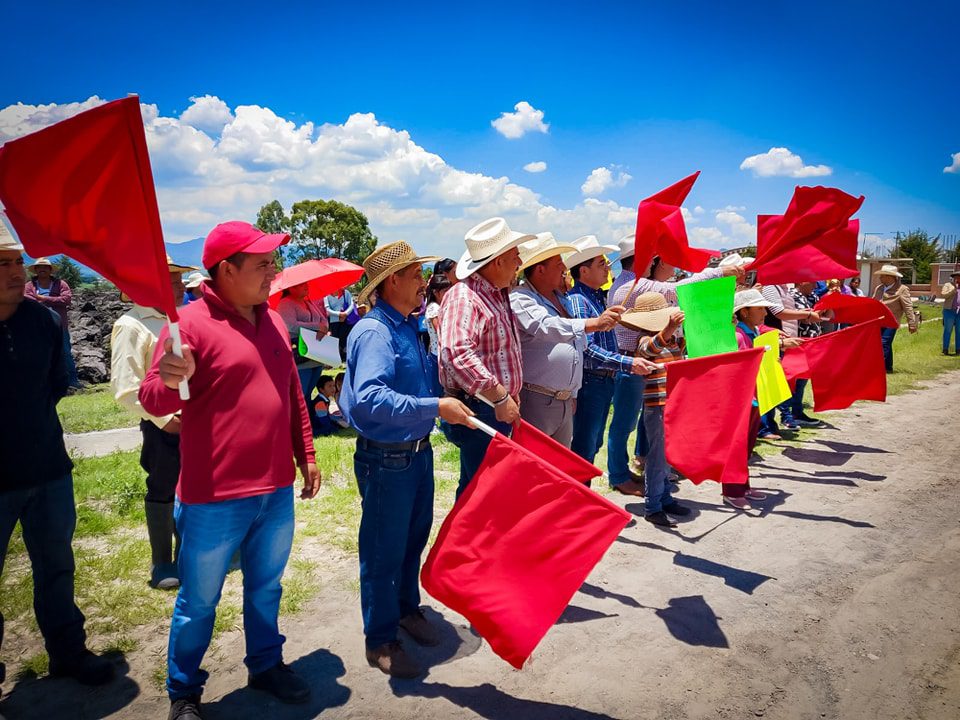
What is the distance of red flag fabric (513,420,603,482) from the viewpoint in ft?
11.4

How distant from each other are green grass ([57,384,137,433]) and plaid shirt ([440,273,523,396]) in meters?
7.86

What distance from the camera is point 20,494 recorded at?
310 cm

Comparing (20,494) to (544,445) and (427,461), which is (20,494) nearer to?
(427,461)

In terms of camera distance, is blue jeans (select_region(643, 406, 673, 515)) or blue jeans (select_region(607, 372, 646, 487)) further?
blue jeans (select_region(607, 372, 646, 487))

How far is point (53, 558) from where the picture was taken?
3271 mm

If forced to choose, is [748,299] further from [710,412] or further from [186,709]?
[186,709]

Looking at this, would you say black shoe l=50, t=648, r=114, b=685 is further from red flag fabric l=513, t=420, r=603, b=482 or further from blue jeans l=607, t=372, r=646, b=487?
blue jeans l=607, t=372, r=646, b=487

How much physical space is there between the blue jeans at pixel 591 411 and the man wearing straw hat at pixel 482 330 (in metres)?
1.55

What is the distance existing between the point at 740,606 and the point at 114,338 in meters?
4.47

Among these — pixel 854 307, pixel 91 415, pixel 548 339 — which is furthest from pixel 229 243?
pixel 91 415

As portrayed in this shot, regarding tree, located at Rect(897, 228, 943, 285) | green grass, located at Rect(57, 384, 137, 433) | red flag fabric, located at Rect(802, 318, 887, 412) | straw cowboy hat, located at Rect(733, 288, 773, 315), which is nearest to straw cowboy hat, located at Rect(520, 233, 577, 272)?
straw cowboy hat, located at Rect(733, 288, 773, 315)

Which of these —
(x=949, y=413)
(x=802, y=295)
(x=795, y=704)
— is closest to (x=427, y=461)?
(x=795, y=704)

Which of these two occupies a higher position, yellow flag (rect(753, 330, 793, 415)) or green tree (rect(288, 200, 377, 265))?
green tree (rect(288, 200, 377, 265))

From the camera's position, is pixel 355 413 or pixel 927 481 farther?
pixel 927 481
